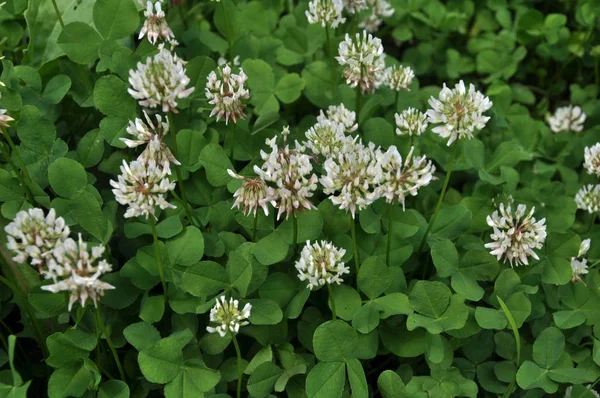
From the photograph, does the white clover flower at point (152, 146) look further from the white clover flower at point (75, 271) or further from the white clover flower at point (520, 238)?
the white clover flower at point (520, 238)

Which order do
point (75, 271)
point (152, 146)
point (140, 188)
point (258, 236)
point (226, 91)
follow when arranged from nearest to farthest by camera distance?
point (75, 271)
point (140, 188)
point (152, 146)
point (226, 91)
point (258, 236)

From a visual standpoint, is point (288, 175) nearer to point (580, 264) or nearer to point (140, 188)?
point (140, 188)

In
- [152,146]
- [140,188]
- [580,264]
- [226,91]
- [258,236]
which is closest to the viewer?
[140,188]

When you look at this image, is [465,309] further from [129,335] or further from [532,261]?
[129,335]

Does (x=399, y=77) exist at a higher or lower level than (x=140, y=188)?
lower

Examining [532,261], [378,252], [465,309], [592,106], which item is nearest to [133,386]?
[378,252]

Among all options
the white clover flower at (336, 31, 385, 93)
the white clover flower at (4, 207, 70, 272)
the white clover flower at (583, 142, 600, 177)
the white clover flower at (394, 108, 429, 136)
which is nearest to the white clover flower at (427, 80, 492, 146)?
the white clover flower at (394, 108, 429, 136)

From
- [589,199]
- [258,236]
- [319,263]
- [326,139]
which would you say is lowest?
[589,199]

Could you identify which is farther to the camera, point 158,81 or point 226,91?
point 226,91

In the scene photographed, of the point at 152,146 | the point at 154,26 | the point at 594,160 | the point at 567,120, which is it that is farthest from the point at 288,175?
the point at 567,120
